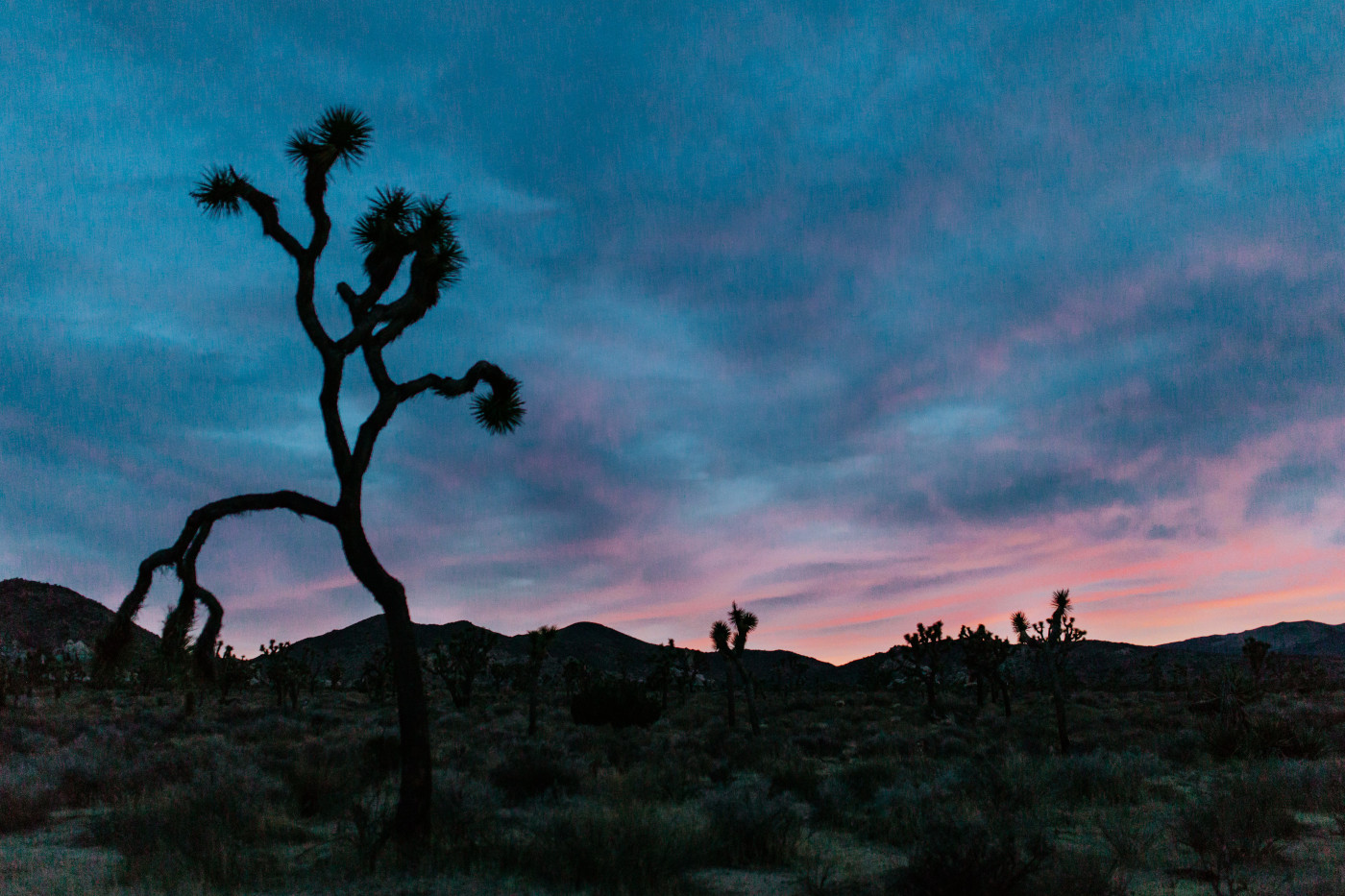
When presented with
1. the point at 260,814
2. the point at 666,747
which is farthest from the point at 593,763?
the point at 260,814

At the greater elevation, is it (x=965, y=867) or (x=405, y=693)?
(x=405, y=693)

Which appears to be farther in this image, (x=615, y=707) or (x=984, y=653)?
(x=984, y=653)

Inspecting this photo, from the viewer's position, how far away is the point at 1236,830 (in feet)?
31.0

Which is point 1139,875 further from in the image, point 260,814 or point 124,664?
point 124,664

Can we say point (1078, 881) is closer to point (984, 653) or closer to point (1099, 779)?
point (1099, 779)

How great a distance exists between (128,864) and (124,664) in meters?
2.72

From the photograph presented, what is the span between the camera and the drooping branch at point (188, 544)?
32.2 feet

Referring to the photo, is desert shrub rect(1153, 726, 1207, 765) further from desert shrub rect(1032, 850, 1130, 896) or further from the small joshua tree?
the small joshua tree

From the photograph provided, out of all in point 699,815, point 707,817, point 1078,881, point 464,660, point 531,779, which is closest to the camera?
point 1078,881

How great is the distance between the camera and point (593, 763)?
1839cm

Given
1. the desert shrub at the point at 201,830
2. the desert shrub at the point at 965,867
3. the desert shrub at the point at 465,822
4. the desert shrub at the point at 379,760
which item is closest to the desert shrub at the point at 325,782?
the desert shrub at the point at 379,760

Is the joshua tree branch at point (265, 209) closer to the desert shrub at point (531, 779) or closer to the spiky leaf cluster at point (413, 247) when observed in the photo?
the spiky leaf cluster at point (413, 247)

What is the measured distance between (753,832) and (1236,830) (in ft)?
19.3

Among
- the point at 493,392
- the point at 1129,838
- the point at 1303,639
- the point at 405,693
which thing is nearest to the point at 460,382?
→ the point at 493,392
